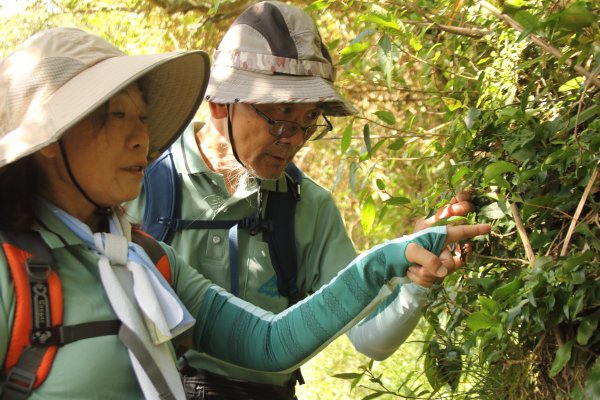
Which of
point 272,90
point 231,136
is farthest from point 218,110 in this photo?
point 272,90

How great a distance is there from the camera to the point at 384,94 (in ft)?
17.1

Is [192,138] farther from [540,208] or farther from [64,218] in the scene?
[540,208]

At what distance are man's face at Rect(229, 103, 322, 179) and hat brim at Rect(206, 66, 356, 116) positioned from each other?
54 millimetres

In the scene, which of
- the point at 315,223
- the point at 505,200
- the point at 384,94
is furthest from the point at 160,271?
the point at 384,94

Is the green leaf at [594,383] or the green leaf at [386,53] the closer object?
the green leaf at [594,383]

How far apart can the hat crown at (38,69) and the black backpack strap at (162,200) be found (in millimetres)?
651

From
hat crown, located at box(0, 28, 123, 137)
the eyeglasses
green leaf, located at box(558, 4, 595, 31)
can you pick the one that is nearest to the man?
the eyeglasses

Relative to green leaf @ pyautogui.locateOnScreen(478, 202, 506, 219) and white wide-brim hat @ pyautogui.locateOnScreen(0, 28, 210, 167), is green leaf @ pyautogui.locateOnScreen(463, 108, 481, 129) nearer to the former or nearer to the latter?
green leaf @ pyautogui.locateOnScreen(478, 202, 506, 219)

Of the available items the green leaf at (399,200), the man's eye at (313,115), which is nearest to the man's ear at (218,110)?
the man's eye at (313,115)

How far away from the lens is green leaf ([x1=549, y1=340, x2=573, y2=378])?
68.9 inches

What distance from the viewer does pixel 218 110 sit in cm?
260

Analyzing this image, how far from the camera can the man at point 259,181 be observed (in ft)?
8.03

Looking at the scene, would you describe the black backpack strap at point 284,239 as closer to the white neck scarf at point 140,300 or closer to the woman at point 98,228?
the woman at point 98,228

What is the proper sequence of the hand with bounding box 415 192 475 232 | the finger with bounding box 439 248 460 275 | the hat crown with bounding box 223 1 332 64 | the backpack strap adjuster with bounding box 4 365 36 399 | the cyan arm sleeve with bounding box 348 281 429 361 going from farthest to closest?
the hat crown with bounding box 223 1 332 64 < the cyan arm sleeve with bounding box 348 281 429 361 < the hand with bounding box 415 192 475 232 < the finger with bounding box 439 248 460 275 < the backpack strap adjuster with bounding box 4 365 36 399
